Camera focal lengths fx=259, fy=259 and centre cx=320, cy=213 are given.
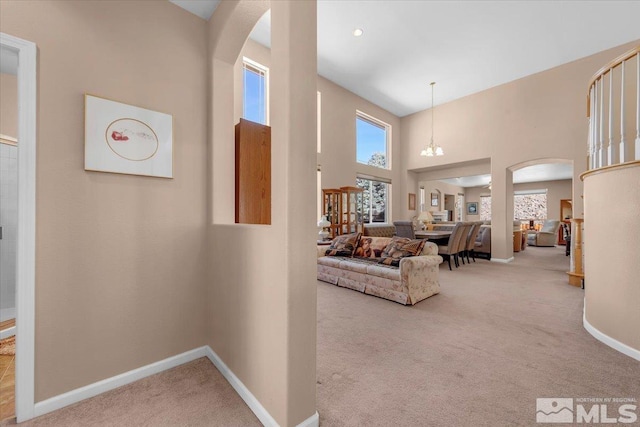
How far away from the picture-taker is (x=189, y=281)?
2.05 m

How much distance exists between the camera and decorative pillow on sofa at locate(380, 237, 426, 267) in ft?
11.6

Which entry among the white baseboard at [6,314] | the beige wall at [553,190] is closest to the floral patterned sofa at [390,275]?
the white baseboard at [6,314]

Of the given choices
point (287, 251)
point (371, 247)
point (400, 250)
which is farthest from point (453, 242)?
point (287, 251)

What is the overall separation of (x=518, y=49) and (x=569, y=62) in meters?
1.45

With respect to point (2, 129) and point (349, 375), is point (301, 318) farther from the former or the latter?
point (2, 129)

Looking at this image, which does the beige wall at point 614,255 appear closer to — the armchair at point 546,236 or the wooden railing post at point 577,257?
the wooden railing post at point 577,257

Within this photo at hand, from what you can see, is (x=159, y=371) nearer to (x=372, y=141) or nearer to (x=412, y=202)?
(x=372, y=141)

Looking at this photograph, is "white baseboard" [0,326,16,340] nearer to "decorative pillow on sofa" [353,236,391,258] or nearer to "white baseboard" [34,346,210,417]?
"white baseboard" [34,346,210,417]

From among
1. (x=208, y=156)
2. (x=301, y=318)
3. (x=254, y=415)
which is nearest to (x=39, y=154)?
(x=208, y=156)

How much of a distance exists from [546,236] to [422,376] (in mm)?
10986

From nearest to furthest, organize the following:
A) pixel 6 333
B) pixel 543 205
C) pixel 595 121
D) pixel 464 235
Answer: pixel 6 333 < pixel 595 121 < pixel 464 235 < pixel 543 205

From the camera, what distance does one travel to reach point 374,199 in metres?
7.79

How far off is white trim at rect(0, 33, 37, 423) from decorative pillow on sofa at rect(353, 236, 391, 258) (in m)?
3.64

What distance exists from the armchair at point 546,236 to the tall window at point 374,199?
6378 mm
